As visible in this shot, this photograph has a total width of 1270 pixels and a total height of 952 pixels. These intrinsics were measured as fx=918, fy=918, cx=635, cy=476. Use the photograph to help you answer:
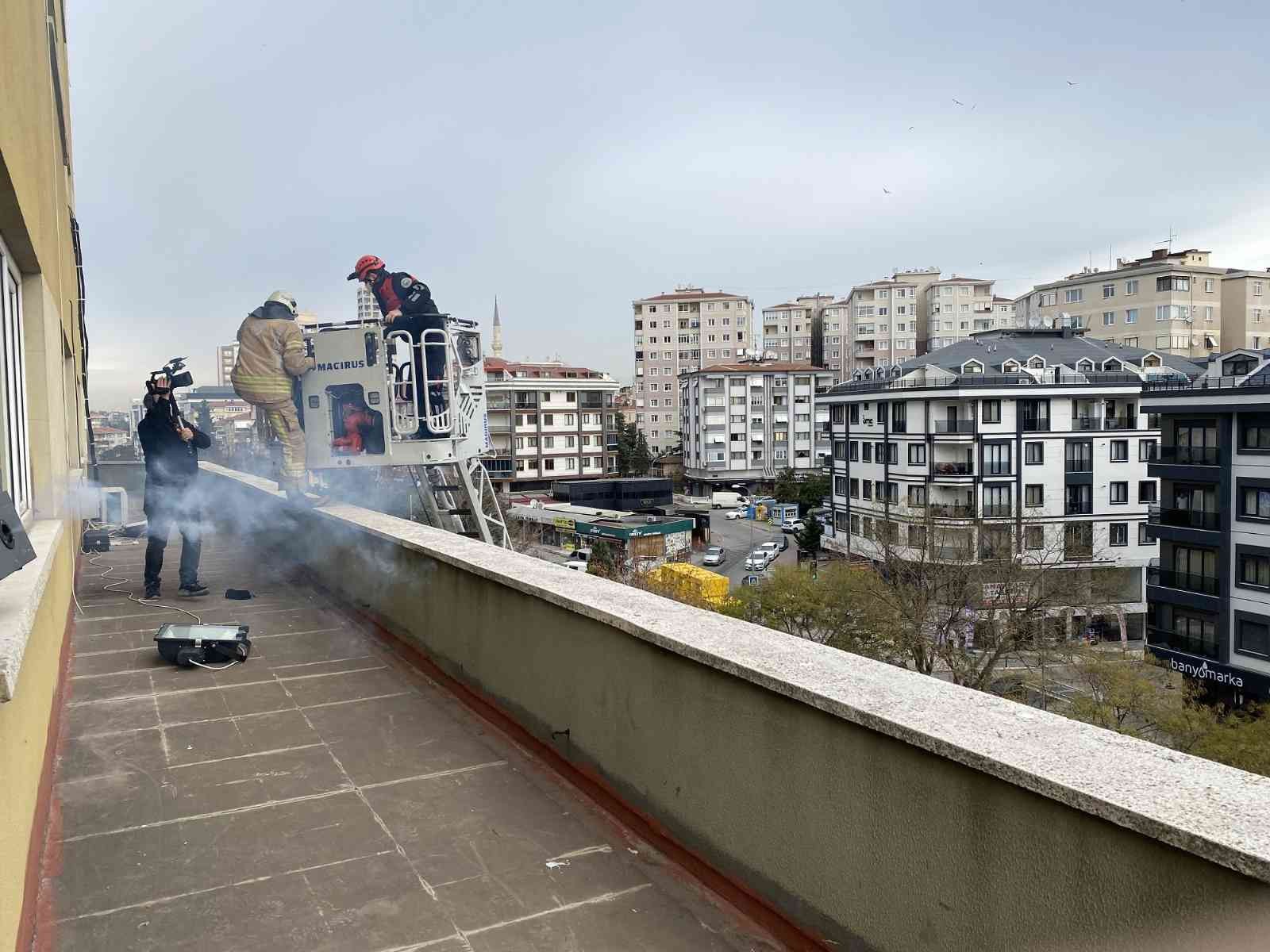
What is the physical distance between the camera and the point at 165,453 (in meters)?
7.99

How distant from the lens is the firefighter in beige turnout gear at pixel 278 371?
945 centimetres

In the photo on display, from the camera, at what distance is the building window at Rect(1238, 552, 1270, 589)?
25453 mm

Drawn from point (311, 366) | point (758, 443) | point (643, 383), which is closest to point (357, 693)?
point (311, 366)

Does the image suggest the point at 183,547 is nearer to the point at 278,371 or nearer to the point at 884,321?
the point at 278,371

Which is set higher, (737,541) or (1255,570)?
(1255,570)

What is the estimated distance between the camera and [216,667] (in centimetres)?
527

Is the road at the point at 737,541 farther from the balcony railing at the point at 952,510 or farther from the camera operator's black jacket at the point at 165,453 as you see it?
the camera operator's black jacket at the point at 165,453

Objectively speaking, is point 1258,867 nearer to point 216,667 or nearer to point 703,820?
point 703,820

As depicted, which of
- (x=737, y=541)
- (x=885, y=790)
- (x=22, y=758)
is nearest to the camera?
(x=885, y=790)

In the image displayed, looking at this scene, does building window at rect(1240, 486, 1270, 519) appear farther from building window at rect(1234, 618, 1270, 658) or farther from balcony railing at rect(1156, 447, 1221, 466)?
building window at rect(1234, 618, 1270, 658)

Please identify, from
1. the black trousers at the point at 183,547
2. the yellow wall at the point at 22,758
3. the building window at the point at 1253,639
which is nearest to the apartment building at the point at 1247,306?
the building window at the point at 1253,639

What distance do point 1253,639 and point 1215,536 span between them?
3057 millimetres

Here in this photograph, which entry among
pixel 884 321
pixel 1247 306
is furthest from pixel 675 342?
pixel 1247 306

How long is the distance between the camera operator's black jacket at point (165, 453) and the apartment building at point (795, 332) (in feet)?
285
